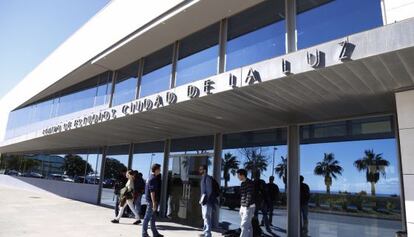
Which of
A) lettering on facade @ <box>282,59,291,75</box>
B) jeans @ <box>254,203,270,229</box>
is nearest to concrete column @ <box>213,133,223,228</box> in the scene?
jeans @ <box>254,203,270,229</box>

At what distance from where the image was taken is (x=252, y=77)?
6102mm

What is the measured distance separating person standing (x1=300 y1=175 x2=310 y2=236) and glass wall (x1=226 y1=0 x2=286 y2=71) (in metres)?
3.33

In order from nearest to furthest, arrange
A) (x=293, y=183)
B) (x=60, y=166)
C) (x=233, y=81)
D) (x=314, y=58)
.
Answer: (x=314, y=58) < (x=233, y=81) < (x=293, y=183) < (x=60, y=166)

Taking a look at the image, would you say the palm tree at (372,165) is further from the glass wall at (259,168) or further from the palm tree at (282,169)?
the glass wall at (259,168)

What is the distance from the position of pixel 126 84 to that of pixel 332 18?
826 centimetres

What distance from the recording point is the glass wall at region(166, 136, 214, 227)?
11445mm

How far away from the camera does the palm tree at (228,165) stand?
1044 cm

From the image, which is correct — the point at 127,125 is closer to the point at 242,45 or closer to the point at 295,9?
the point at 242,45

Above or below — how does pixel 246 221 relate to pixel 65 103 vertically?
below

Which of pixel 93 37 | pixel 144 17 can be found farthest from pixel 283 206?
pixel 93 37

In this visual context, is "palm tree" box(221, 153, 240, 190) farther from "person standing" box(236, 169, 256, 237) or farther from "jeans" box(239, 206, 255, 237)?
"jeans" box(239, 206, 255, 237)

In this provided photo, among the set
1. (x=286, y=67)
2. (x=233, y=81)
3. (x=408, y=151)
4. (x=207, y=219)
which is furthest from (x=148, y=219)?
(x=408, y=151)

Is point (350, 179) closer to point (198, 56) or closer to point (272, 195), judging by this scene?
point (272, 195)

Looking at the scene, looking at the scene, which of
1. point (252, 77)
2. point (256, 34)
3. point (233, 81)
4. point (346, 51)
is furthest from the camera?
point (256, 34)
